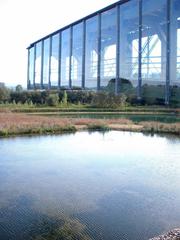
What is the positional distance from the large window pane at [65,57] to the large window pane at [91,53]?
19.6 ft

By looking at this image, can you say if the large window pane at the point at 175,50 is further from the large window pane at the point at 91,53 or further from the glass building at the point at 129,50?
the large window pane at the point at 91,53

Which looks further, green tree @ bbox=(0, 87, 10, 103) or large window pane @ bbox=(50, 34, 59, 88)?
large window pane @ bbox=(50, 34, 59, 88)

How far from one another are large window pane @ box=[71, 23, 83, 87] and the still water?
34.0 metres

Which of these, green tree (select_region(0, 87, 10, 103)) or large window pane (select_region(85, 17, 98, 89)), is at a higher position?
large window pane (select_region(85, 17, 98, 89))

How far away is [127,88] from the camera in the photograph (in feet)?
131

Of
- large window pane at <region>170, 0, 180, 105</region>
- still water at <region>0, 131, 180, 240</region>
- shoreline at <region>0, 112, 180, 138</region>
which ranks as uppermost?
large window pane at <region>170, 0, 180, 105</region>

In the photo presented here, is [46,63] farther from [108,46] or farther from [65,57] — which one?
[108,46]

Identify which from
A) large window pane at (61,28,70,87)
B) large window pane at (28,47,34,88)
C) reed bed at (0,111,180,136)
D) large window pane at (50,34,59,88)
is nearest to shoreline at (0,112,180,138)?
reed bed at (0,111,180,136)

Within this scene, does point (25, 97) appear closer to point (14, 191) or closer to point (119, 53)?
point (119, 53)

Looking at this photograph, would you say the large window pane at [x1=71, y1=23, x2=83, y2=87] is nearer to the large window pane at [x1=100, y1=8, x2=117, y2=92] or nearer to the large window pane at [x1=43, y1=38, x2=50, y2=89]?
the large window pane at [x1=100, y1=8, x2=117, y2=92]

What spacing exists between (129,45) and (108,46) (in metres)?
3.30

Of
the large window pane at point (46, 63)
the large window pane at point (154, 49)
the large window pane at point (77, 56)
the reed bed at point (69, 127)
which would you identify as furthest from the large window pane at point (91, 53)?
the reed bed at point (69, 127)

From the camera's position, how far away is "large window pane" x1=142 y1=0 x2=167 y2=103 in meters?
35.7

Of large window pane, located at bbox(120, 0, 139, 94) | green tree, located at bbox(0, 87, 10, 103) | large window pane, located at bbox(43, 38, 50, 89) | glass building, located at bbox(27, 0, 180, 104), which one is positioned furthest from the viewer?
large window pane, located at bbox(43, 38, 50, 89)
